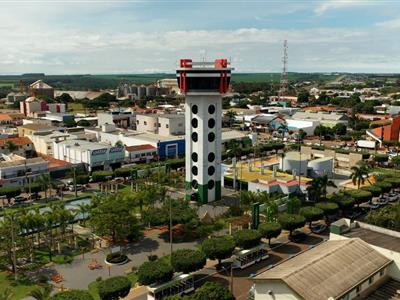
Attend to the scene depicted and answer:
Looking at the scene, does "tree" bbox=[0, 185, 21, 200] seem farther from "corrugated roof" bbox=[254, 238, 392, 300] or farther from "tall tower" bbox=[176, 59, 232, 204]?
"corrugated roof" bbox=[254, 238, 392, 300]

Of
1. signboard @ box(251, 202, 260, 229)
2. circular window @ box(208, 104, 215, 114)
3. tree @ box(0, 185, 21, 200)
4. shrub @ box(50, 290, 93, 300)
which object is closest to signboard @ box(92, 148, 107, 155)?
tree @ box(0, 185, 21, 200)

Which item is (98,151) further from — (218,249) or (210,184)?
(218,249)

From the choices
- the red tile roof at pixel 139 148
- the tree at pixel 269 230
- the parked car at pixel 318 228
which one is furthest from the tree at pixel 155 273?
the red tile roof at pixel 139 148

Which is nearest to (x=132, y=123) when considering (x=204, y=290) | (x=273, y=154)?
(x=273, y=154)

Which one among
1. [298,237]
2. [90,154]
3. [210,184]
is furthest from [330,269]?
[90,154]

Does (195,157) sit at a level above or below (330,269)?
above
